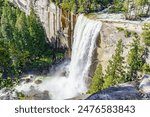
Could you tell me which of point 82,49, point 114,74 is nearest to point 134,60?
point 114,74

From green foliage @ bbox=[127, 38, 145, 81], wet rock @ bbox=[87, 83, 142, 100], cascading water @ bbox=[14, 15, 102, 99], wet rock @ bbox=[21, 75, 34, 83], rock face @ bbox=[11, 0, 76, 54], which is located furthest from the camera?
rock face @ bbox=[11, 0, 76, 54]

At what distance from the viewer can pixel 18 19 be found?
76562mm

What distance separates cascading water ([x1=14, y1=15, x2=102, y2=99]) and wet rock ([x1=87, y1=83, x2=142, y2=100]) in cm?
2656

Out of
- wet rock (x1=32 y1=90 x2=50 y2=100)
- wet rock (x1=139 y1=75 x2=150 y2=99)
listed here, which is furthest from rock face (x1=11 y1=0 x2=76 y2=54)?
wet rock (x1=139 y1=75 x2=150 y2=99)

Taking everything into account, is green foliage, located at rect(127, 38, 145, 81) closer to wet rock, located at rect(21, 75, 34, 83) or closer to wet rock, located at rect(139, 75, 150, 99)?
wet rock, located at rect(139, 75, 150, 99)

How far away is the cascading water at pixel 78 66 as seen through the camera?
206ft

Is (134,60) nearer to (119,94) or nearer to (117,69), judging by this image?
(117,69)

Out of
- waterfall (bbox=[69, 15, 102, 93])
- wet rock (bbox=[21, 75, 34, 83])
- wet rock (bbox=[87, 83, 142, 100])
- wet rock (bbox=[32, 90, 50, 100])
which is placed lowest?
wet rock (bbox=[32, 90, 50, 100])

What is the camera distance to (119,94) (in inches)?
1302

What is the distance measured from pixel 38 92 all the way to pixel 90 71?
37.5 feet

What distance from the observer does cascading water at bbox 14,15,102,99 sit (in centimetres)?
6288

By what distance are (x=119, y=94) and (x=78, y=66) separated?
114ft

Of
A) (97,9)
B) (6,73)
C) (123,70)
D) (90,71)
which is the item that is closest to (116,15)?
(97,9)

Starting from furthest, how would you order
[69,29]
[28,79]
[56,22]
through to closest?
[56,22] → [69,29] → [28,79]
